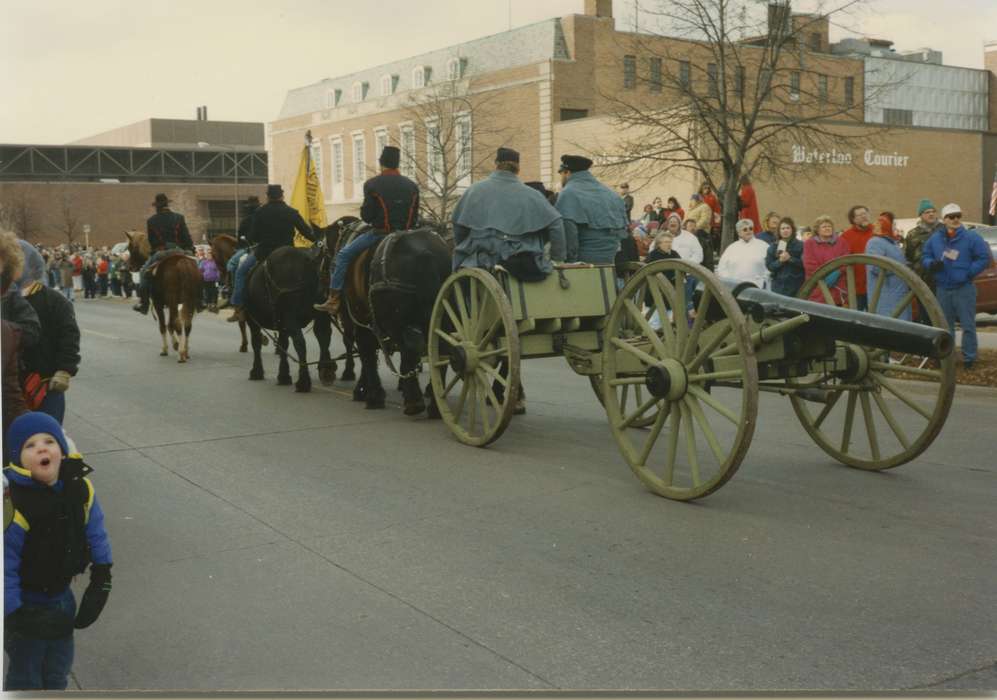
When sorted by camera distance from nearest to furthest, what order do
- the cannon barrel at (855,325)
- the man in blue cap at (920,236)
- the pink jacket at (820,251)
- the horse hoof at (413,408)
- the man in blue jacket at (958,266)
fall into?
the cannon barrel at (855,325)
the horse hoof at (413,408)
the man in blue jacket at (958,266)
the pink jacket at (820,251)
the man in blue cap at (920,236)

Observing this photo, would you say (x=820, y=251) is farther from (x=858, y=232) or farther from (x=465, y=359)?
(x=465, y=359)

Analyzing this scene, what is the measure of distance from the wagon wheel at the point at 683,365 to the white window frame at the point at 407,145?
4.32ft

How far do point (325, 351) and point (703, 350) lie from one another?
6119 millimetres

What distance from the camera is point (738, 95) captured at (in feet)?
48.8

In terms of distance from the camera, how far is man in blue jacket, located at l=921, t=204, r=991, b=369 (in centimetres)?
1083

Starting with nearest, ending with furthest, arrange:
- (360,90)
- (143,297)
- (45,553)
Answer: (45,553) → (360,90) → (143,297)

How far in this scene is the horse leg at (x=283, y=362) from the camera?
11117mm

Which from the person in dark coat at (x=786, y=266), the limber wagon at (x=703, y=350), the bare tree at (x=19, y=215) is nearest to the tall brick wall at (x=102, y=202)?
the bare tree at (x=19, y=215)

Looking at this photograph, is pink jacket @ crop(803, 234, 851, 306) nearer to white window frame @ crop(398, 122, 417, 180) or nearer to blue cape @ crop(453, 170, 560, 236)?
blue cape @ crop(453, 170, 560, 236)

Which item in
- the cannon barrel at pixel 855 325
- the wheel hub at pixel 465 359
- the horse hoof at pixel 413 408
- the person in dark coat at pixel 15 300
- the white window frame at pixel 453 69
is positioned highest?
the white window frame at pixel 453 69

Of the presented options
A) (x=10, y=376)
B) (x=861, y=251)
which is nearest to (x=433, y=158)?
(x=10, y=376)

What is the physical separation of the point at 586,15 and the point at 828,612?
243 centimetres

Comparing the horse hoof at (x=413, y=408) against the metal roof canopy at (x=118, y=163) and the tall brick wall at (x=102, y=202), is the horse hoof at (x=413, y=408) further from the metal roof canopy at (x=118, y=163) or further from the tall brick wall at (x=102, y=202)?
the metal roof canopy at (x=118, y=163)

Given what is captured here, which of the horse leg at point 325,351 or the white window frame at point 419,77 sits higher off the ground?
the white window frame at point 419,77
